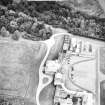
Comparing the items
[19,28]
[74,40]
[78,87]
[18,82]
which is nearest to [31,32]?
[19,28]

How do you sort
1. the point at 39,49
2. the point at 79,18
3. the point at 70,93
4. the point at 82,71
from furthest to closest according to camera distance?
1. the point at 79,18
2. the point at 39,49
3. the point at 82,71
4. the point at 70,93

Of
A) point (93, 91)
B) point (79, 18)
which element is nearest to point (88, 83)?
point (93, 91)

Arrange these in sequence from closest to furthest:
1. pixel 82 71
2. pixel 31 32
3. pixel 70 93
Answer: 1. pixel 70 93
2. pixel 82 71
3. pixel 31 32

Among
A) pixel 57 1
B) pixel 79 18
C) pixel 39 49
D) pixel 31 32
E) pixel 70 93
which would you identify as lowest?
pixel 70 93

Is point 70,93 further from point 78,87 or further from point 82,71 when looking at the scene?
point 82,71

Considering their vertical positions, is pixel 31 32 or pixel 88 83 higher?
pixel 31 32

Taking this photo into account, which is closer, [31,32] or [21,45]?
[21,45]

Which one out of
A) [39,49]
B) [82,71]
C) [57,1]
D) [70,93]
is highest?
[57,1]

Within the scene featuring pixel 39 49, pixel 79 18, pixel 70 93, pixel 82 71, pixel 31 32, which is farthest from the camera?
pixel 79 18

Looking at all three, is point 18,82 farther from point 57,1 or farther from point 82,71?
point 57,1
